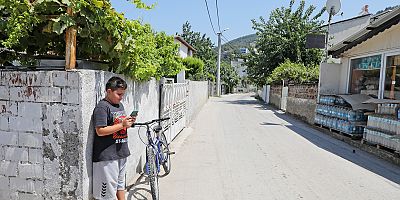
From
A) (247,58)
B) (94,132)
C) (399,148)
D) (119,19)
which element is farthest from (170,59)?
(247,58)

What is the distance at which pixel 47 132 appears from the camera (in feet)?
10.3

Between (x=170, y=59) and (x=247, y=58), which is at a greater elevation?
(x=247, y=58)

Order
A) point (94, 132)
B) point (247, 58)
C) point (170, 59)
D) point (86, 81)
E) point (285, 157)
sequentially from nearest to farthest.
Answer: point (86, 81) → point (94, 132) → point (170, 59) → point (285, 157) → point (247, 58)

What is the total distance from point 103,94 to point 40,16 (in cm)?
105

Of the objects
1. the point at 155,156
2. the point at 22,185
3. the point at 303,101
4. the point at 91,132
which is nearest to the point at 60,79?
the point at 91,132

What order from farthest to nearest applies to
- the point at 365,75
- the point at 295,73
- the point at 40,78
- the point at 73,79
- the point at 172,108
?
the point at 295,73, the point at 365,75, the point at 172,108, the point at 40,78, the point at 73,79

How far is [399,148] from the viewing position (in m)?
6.46

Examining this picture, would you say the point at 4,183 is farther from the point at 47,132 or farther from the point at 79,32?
the point at 79,32

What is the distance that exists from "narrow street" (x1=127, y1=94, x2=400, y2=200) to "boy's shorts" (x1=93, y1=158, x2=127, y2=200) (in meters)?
0.92

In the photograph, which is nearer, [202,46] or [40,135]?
[40,135]

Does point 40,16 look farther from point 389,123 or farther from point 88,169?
point 389,123

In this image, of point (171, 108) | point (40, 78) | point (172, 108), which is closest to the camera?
point (40, 78)

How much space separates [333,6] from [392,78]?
16.3 ft

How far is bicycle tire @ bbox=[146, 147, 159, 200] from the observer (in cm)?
395
